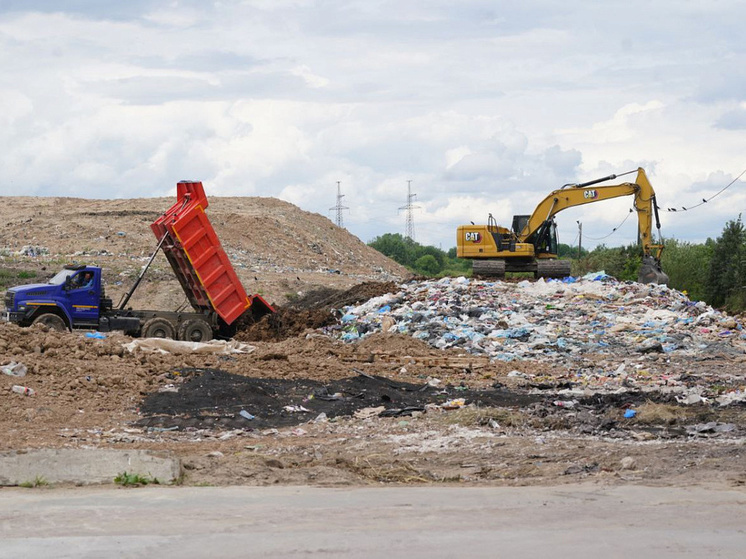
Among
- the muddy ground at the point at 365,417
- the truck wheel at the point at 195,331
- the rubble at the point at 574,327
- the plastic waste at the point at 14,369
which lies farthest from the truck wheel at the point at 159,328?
the plastic waste at the point at 14,369

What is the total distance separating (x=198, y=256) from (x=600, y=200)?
44.1ft

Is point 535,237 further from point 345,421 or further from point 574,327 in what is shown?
point 345,421

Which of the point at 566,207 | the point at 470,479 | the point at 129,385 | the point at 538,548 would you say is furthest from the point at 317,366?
the point at 566,207

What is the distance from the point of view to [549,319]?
19.8 meters

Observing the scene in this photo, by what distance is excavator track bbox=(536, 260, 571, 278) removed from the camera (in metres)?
27.1

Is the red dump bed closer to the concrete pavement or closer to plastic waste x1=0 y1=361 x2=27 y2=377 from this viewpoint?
plastic waste x1=0 y1=361 x2=27 y2=377

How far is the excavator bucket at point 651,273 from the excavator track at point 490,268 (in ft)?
13.0

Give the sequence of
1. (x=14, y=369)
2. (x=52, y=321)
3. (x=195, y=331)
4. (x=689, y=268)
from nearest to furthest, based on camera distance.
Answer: (x=14, y=369), (x=52, y=321), (x=195, y=331), (x=689, y=268)

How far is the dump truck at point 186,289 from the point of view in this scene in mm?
→ 17047

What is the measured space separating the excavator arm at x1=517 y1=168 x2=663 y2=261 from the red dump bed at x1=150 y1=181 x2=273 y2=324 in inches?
449

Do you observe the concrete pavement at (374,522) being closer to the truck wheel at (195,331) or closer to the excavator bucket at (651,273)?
the truck wheel at (195,331)

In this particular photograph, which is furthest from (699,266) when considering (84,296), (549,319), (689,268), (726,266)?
(84,296)

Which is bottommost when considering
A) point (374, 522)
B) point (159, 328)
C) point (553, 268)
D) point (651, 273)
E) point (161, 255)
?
point (374, 522)

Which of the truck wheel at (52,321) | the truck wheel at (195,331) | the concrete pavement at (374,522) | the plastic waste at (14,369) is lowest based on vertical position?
the concrete pavement at (374,522)
